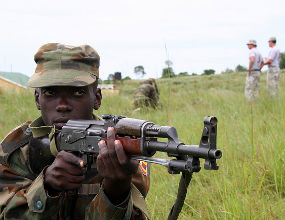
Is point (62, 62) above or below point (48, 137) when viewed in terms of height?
above

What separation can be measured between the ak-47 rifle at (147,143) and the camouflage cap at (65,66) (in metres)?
0.30

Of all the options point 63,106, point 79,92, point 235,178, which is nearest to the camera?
point 63,106

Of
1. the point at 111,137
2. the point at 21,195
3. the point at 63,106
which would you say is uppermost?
the point at 63,106

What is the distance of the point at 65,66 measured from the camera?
7.96 feet

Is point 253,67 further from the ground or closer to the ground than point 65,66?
further from the ground

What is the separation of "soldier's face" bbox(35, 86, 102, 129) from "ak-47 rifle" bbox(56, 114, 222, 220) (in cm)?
11

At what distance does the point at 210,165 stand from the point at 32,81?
51.1 inches

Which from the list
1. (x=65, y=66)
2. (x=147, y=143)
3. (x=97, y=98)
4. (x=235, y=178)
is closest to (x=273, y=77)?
(x=235, y=178)

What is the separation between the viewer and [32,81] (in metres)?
2.36

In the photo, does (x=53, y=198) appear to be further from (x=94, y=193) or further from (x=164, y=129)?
(x=164, y=129)

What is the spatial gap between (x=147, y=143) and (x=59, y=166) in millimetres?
575

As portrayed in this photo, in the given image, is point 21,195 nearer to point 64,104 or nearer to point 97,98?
point 64,104

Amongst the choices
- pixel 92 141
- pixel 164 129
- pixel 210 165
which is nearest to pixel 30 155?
pixel 92 141

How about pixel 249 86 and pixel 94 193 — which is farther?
pixel 249 86
